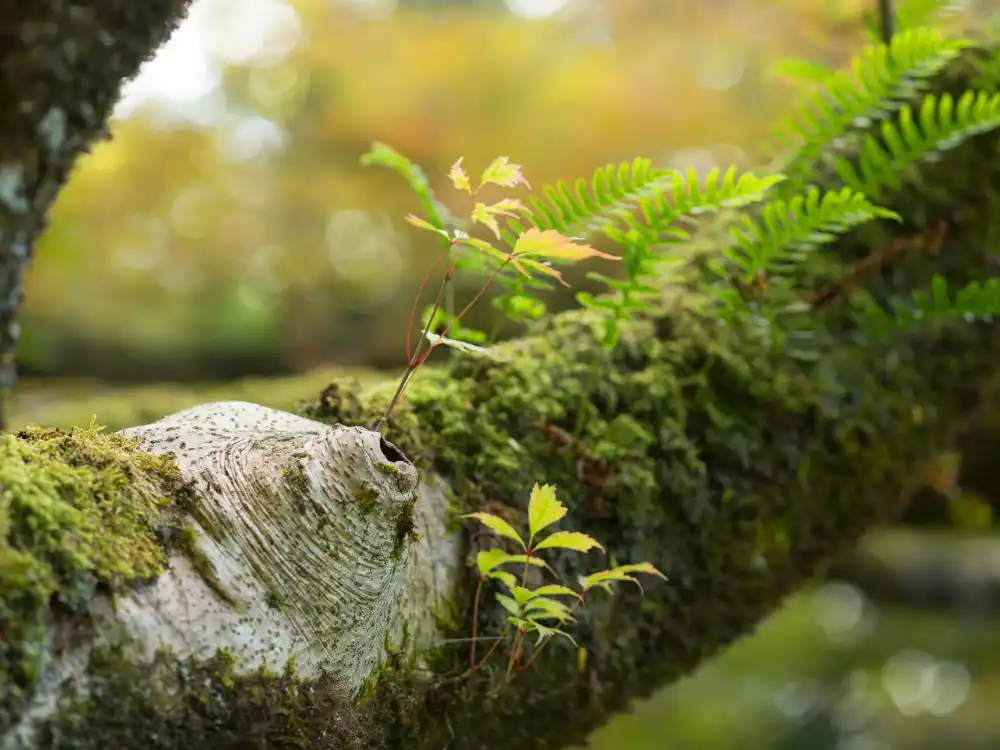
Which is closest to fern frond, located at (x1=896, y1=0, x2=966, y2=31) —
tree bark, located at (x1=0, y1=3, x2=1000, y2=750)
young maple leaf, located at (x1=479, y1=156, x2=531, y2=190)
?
tree bark, located at (x1=0, y1=3, x2=1000, y2=750)

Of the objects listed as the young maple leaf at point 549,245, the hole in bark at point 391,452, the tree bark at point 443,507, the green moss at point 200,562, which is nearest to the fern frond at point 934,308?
the tree bark at point 443,507

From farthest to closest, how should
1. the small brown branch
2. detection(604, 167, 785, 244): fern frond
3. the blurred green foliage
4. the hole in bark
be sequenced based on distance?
the blurred green foliage → the small brown branch → detection(604, 167, 785, 244): fern frond → the hole in bark

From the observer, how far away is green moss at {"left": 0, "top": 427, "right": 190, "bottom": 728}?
2.14 ft

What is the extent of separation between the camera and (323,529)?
83 centimetres

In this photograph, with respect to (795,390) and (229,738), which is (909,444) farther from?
(229,738)

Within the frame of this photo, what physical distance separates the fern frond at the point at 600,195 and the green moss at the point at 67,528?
653 mm

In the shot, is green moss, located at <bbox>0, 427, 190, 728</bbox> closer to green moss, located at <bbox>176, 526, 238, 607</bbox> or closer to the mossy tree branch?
green moss, located at <bbox>176, 526, 238, 607</bbox>

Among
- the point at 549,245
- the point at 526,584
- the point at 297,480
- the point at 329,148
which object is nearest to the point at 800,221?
the point at 549,245

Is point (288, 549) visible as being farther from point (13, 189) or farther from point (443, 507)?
point (13, 189)

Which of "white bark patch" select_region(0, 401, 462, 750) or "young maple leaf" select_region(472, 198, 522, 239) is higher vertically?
"young maple leaf" select_region(472, 198, 522, 239)

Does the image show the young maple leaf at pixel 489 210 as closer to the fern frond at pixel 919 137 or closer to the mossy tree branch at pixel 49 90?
the mossy tree branch at pixel 49 90

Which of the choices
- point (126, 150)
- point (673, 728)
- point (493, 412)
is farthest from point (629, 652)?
point (126, 150)

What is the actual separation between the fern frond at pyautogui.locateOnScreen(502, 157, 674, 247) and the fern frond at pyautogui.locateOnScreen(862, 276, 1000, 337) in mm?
640

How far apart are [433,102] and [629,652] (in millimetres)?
4639
